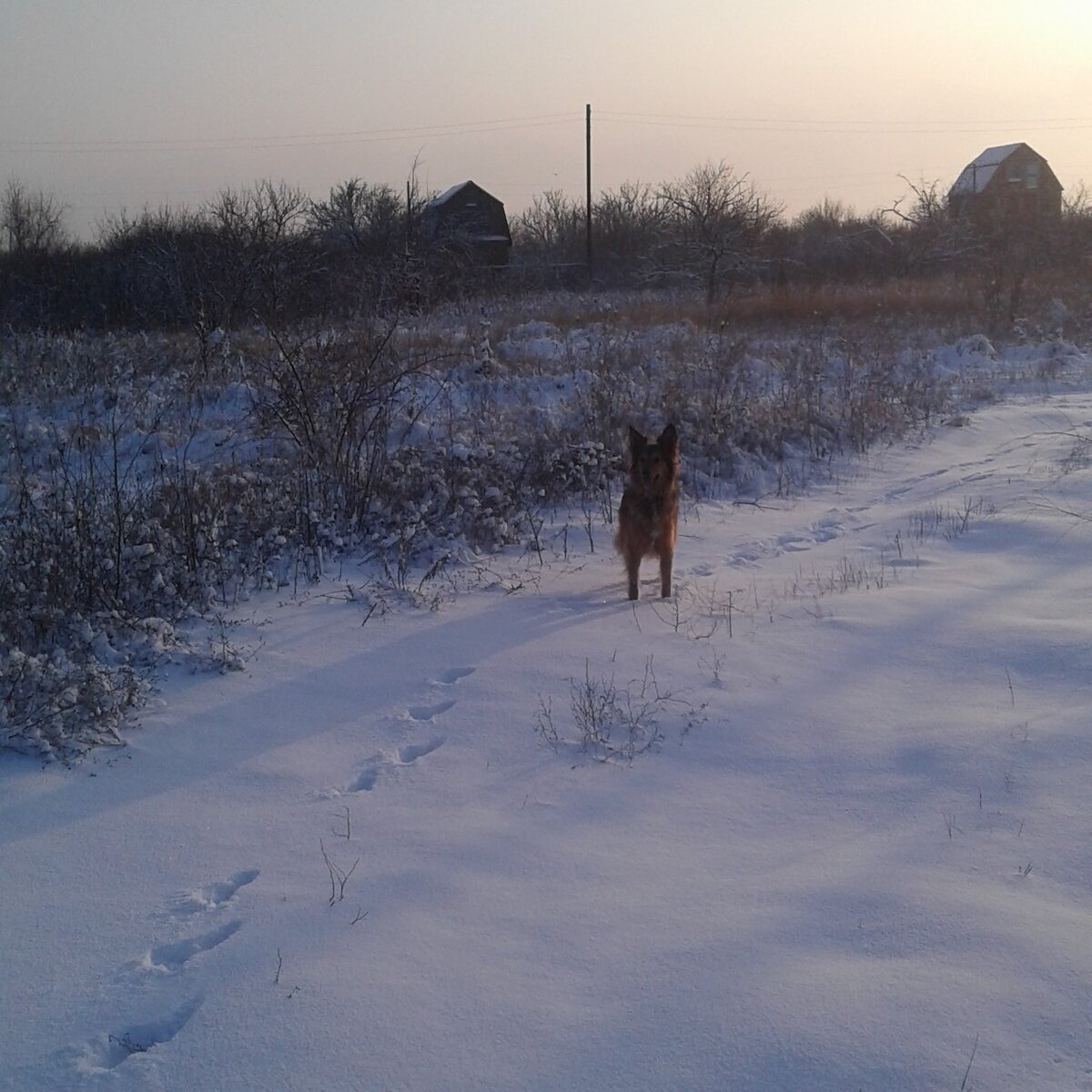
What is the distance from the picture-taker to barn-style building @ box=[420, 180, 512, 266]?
38281 mm

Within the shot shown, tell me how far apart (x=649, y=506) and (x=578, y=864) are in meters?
3.48

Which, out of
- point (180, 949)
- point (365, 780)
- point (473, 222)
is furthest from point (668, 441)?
point (473, 222)

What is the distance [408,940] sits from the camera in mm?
2785

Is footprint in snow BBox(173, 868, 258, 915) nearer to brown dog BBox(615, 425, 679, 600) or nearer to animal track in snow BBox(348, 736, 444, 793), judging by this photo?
animal track in snow BBox(348, 736, 444, 793)

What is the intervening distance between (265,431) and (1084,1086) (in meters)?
9.39

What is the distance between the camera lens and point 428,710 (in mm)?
4590

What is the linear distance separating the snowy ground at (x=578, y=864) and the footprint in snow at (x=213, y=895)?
2 cm

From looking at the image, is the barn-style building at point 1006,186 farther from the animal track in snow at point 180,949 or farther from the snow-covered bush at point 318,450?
the animal track in snow at point 180,949

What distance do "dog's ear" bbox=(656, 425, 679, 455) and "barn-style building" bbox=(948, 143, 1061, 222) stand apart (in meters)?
43.2

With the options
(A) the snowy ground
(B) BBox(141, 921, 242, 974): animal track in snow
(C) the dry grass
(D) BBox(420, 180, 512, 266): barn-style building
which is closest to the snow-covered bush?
(A) the snowy ground

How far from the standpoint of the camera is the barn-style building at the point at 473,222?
3828 centimetres

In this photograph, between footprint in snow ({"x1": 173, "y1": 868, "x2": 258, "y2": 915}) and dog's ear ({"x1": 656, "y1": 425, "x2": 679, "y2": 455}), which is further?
dog's ear ({"x1": 656, "y1": 425, "x2": 679, "y2": 455})

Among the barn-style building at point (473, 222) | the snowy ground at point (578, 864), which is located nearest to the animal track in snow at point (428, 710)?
the snowy ground at point (578, 864)

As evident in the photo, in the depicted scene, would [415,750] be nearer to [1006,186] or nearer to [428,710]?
[428,710]
